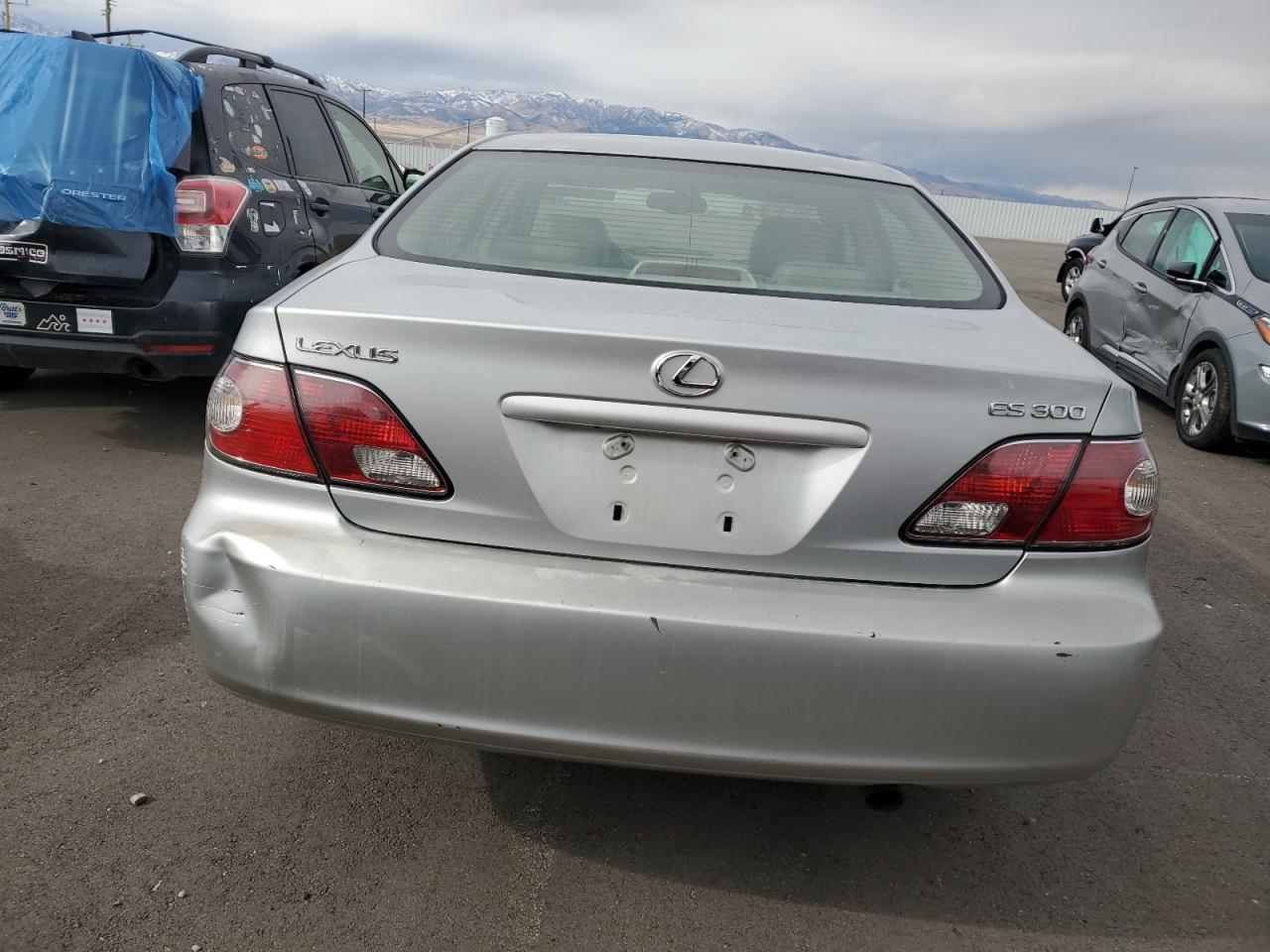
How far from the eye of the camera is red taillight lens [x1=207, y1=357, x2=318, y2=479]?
6.66ft

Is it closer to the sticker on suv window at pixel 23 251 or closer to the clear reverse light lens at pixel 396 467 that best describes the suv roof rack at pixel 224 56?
the sticker on suv window at pixel 23 251

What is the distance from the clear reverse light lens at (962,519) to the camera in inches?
76.4

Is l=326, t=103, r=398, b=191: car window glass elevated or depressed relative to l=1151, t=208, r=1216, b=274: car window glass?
depressed

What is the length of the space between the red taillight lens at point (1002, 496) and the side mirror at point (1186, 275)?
616 cm

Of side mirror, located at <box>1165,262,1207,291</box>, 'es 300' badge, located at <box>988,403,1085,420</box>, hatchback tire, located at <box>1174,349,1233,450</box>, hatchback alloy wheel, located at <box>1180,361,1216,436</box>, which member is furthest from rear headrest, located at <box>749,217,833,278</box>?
side mirror, located at <box>1165,262,1207,291</box>

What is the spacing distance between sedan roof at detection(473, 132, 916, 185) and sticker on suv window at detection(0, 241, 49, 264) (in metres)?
2.71

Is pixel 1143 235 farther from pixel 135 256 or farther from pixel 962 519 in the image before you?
pixel 962 519

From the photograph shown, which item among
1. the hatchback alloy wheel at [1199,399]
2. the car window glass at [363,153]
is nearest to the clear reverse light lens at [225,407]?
the car window glass at [363,153]

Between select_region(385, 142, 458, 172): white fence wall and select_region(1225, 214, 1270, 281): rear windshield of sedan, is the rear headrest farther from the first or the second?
select_region(385, 142, 458, 172): white fence wall

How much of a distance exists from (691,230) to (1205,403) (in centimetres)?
557

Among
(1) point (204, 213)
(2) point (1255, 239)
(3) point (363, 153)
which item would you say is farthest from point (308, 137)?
(2) point (1255, 239)

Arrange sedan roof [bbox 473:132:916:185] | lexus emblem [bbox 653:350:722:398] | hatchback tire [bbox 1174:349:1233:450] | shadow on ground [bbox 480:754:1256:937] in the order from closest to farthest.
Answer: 1. lexus emblem [bbox 653:350:722:398]
2. shadow on ground [bbox 480:754:1256:937]
3. sedan roof [bbox 473:132:916:185]
4. hatchback tire [bbox 1174:349:1233:450]

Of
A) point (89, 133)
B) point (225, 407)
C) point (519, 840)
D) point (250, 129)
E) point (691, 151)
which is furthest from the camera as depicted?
point (250, 129)

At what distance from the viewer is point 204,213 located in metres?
4.97
